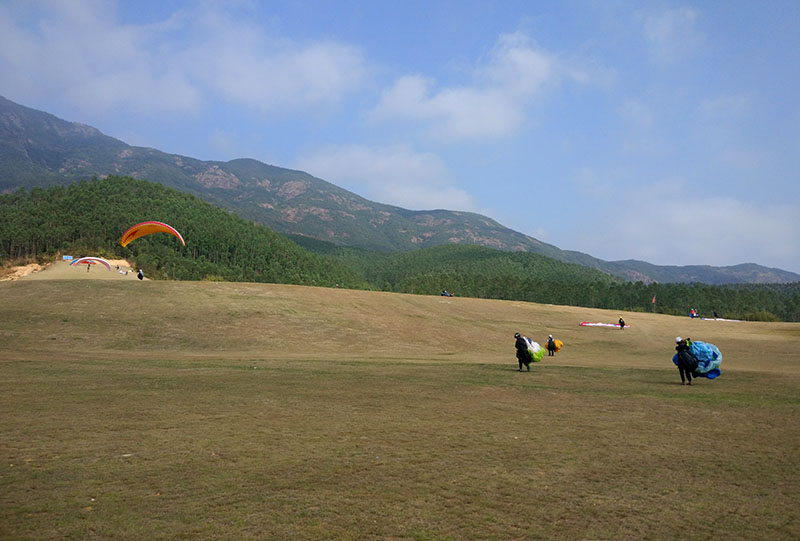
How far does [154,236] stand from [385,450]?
14274 cm

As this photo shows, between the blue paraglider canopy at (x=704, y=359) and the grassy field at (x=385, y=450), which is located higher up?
the blue paraglider canopy at (x=704, y=359)

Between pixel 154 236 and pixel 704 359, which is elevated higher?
pixel 154 236

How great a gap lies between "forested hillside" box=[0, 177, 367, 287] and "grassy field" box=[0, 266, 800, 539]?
104 m

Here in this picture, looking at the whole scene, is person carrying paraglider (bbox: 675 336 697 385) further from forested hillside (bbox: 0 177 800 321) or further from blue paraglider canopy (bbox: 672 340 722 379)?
forested hillside (bbox: 0 177 800 321)

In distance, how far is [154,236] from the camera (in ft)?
450

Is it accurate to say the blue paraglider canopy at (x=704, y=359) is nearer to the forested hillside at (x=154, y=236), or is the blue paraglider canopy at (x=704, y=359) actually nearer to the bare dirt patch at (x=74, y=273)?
the bare dirt patch at (x=74, y=273)

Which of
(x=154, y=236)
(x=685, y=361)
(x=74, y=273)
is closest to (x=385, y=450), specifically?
(x=685, y=361)

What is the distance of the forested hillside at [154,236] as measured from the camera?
12469 centimetres

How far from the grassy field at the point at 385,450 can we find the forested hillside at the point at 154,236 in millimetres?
104052

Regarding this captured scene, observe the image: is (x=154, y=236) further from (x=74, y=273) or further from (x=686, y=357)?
(x=686, y=357)

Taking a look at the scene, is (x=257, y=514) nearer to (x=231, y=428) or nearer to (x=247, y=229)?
(x=231, y=428)

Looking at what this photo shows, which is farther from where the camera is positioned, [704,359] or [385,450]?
[704,359]

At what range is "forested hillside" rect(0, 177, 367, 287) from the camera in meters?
125

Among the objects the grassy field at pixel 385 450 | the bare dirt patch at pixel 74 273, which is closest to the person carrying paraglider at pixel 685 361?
the grassy field at pixel 385 450
